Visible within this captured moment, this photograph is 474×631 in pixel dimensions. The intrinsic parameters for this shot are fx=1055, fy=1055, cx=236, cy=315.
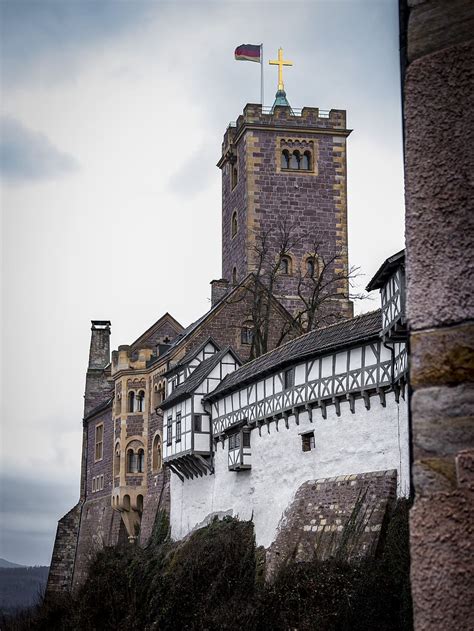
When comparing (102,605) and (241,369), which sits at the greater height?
(241,369)

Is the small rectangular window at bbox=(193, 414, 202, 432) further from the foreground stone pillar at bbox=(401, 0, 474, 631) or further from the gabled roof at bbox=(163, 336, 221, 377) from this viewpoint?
the foreground stone pillar at bbox=(401, 0, 474, 631)

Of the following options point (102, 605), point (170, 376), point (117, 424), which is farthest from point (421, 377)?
point (117, 424)

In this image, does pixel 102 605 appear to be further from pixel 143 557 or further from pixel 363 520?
pixel 363 520

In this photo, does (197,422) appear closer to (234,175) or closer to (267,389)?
(267,389)

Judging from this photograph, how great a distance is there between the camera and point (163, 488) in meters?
39.6

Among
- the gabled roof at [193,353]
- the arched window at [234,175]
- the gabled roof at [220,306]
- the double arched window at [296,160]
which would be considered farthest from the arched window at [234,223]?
the gabled roof at [193,353]

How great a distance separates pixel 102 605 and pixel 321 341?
446 inches

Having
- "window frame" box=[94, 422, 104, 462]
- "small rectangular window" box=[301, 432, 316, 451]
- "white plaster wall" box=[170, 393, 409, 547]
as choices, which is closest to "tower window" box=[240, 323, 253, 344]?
"white plaster wall" box=[170, 393, 409, 547]

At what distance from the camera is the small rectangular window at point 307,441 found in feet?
88.2

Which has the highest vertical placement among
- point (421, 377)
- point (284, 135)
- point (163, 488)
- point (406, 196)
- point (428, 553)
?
point (284, 135)

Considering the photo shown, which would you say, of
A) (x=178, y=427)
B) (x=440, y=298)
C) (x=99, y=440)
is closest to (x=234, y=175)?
(x=99, y=440)

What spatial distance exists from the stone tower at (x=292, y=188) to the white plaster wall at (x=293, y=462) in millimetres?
13354

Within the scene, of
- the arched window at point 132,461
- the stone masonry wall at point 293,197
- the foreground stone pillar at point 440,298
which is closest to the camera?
the foreground stone pillar at point 440,298

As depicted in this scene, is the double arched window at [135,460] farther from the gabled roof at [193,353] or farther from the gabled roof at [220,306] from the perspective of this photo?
the gabled roof at [193,353]
